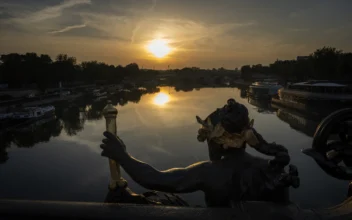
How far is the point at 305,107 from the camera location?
34.7 meters

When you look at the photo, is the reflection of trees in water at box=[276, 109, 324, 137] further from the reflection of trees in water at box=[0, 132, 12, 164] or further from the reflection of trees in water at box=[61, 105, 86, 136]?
the reflection of trees in water at box=[0, 132, 12, 164]

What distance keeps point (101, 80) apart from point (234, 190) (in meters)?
95.4

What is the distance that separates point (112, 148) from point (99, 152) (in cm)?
2068

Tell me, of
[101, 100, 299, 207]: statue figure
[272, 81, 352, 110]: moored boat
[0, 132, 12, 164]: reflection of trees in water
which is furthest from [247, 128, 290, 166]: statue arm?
[272, 81, 352, 110]: moored boat

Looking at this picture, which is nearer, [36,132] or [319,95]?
[36,132]

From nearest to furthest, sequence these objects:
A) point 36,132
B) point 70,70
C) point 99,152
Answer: point 99,152
point 36,132
point 70,70

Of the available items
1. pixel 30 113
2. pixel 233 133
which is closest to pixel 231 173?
pixel 233 133

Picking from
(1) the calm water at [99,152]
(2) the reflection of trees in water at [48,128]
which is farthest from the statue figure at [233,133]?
(2) the reflection of trees in water at [48,128]

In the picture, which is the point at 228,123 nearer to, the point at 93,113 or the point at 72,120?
the point at 72,120

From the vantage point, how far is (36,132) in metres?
30.1

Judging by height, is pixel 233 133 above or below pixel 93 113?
above

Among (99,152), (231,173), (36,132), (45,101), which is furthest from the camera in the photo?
(45,101)

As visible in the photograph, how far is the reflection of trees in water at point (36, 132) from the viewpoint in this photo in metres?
26.5

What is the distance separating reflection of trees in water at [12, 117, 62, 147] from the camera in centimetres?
2648
